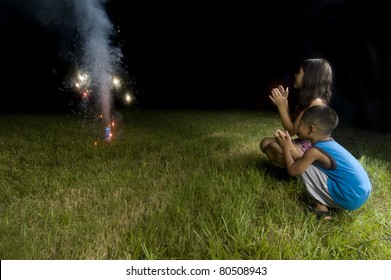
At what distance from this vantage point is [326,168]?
241cm

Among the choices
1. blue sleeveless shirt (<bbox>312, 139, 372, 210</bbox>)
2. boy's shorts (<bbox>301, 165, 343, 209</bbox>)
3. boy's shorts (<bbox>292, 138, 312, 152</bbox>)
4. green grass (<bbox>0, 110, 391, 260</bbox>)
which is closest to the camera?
green grass (<bbox>0, 110, 391, 260</bbox>)

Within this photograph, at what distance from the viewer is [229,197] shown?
105 inches

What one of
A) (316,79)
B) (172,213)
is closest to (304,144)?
(316,79)

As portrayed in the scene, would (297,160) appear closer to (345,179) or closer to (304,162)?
(304,162)

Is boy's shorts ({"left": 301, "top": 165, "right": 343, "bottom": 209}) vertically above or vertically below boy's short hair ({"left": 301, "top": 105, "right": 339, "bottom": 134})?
below

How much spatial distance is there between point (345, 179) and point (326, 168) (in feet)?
0.52

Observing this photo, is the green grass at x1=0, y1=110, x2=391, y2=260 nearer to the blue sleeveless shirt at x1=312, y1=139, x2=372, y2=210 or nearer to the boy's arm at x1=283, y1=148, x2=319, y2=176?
the blue sleeveless shirt at x1=312, y1=139, x2=372, y2=210

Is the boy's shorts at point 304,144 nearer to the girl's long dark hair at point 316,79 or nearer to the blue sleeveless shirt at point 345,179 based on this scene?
the girl's long dark hair at point 316,79

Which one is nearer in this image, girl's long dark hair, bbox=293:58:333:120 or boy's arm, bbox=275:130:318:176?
boy's arm, bbox=275:130:318:176

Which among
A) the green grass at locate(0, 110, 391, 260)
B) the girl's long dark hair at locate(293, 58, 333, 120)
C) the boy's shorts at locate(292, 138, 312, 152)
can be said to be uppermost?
the girl's long dark hair at locate(293, 58, 333, 120)

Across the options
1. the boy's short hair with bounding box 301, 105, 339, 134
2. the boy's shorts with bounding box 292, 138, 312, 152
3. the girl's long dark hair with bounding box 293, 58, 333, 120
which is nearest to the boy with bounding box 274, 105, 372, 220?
the boy's short hair with bounding box 301, 105, 339, 134

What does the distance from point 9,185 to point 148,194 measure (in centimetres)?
152

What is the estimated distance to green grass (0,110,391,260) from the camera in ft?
6.26
